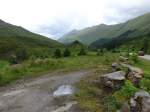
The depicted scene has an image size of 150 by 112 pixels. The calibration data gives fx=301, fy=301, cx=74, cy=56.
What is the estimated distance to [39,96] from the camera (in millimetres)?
23219

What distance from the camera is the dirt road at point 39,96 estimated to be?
67.0 ft

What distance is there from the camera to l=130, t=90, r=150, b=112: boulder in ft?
60.1

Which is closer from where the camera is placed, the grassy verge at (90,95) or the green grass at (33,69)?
the grassy verge at (90,95)

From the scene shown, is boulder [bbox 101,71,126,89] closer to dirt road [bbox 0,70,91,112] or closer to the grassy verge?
the grassy verge

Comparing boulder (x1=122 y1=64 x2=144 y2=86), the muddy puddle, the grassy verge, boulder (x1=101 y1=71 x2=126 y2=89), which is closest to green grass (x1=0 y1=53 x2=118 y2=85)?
the muddy puddle

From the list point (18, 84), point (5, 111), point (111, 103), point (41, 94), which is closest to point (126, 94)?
point (111, 103)

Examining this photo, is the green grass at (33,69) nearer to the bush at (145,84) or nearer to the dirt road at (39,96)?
the dirt road at (39,96)

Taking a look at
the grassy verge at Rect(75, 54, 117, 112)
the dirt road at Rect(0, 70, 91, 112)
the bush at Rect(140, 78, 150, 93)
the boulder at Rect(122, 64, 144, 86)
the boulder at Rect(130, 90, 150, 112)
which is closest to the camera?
the boulder at Rect(130, 90, 150, 112)

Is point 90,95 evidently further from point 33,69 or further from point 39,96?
point 33,69

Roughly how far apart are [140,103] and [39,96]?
8.05 metres

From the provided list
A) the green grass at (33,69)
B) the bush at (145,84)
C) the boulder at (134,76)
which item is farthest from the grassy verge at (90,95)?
the green grass at (33,69)

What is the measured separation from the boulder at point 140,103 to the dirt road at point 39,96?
406cm

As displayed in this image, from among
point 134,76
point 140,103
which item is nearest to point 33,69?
point 134,76

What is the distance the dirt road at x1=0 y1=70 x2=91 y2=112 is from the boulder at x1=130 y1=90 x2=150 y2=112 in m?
4.06
